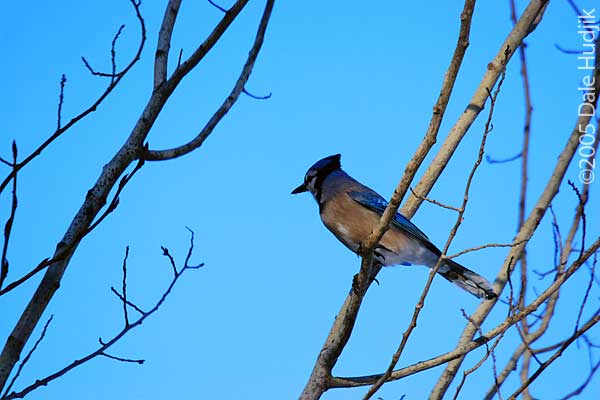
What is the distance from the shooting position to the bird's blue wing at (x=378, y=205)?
4.63m

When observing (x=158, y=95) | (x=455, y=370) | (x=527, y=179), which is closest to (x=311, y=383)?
(x=455, y=370)

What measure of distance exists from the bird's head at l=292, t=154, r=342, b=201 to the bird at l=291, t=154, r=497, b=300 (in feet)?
0.20

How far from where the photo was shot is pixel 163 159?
10.8 ft

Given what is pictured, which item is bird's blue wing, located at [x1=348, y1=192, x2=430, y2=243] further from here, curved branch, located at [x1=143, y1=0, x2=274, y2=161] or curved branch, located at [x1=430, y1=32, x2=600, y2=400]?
curved branch, located at [x1=143, y1=0, x2=274, y2=161]

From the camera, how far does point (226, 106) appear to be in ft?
12.0

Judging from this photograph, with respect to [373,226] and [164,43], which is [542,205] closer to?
[373,226]

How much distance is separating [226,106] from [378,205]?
1.76 meters

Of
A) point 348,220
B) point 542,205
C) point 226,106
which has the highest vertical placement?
point 348,220

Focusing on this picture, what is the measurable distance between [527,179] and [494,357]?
1396 millimetres

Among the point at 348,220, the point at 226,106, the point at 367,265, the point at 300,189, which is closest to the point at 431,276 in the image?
the point at 367,265

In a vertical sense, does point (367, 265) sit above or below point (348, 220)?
below

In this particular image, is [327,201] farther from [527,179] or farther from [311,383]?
[311,383]

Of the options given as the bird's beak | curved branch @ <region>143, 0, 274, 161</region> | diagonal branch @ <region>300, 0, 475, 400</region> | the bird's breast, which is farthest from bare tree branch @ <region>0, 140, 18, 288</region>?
the bird's beak

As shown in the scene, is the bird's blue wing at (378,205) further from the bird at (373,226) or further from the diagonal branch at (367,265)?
the diagonal branch at (367,265)
